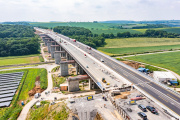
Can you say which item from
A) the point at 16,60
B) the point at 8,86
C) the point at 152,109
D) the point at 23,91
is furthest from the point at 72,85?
the point at 16,60

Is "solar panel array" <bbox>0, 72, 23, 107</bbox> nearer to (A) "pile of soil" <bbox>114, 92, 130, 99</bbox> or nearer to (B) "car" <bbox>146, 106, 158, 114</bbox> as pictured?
(A) "pile of soil" <bbox>114, 92, 130, 99</bbox>

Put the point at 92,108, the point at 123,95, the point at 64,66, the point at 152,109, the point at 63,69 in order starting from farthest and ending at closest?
1. the point at 63,69
2. the point at 64,66
3. the point at 123,95
4. the point at 92,108
5. the point at 152,109

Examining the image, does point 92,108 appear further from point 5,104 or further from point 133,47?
point 133,47

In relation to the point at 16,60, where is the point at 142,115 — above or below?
above

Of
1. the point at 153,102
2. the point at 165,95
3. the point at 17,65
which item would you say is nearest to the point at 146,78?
the point at 165,95

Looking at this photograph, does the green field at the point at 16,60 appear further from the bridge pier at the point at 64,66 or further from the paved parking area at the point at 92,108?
the paved parking area at the point at 92,108

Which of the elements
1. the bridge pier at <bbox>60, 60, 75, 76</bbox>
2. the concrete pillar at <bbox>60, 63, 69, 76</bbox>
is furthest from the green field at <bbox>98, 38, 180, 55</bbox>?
the concrete pillar at <bbox>60, 63, 69, 76</bbox>

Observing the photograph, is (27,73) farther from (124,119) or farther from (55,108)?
(124,119)
